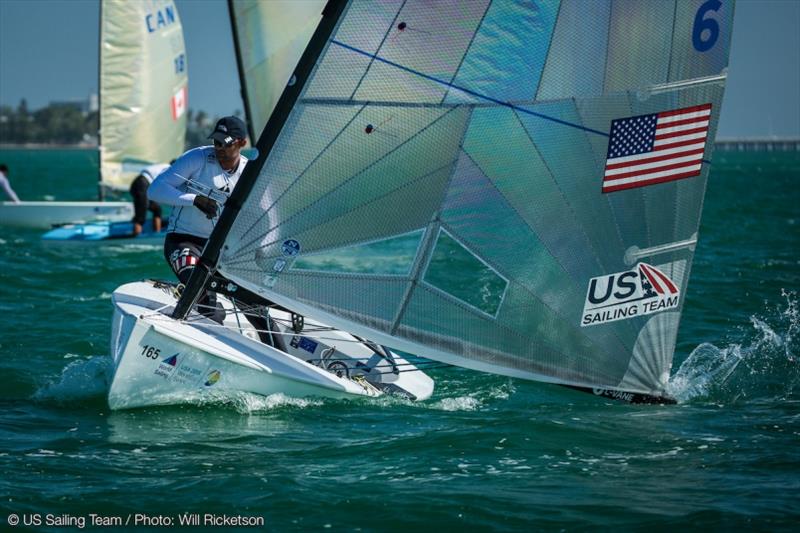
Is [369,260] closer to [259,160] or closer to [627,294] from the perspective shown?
[627,294]

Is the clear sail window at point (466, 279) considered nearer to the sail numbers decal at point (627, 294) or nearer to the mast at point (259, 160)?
the sail numbers decal at point (627, 294)

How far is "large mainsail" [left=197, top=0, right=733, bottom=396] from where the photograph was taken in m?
6.69

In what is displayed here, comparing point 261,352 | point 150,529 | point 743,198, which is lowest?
point 150,529

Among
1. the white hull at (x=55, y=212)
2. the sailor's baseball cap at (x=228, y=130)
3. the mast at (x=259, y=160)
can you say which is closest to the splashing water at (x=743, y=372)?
the mast at (x=259, y=160)

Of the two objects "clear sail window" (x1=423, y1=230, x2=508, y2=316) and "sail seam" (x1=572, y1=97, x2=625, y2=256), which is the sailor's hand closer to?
"sail seam" (x1=572, y1=97, x2=625, y2=256)

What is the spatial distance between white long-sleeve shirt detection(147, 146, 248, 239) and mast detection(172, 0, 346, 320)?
19.7 inches

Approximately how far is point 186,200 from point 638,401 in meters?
3.20

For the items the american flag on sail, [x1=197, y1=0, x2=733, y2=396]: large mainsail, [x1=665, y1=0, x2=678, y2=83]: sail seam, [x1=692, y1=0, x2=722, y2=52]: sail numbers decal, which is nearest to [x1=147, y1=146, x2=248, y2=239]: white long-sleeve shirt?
[x1=197, y1=0, x2=733, y2=396]: large mainsail

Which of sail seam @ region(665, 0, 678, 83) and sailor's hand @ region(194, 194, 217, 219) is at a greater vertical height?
sail seam @ region(665, 0, 678, 83)

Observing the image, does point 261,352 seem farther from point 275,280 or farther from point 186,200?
point 186,200

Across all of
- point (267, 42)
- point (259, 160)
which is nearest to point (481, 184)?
point (259, 160)

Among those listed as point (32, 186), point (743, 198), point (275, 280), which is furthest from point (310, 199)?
point (32, 186)

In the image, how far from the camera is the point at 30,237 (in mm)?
19391

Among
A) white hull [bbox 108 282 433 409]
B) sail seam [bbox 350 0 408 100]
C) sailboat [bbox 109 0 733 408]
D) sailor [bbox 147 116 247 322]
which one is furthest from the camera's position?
sailor [bbox 147 116 247 322]
